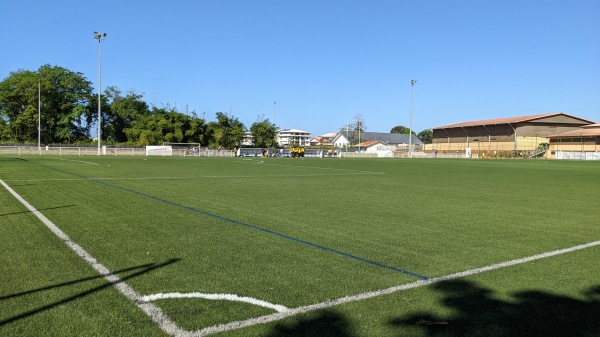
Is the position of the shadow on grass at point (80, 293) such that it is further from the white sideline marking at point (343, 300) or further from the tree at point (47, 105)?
the tree at point (47, 105)

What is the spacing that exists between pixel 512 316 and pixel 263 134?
73999mm

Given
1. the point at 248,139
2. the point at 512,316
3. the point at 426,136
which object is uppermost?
the point at 426,136

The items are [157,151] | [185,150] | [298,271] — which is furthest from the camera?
[185,150]

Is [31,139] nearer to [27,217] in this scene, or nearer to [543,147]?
[27,217]

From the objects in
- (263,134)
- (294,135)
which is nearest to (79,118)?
(263,134)

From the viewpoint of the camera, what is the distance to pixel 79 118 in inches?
2579

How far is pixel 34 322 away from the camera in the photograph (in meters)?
3.36

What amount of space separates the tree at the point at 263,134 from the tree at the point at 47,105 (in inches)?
1050

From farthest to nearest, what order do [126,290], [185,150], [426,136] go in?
[426,136] < [185,150] < [126,290]

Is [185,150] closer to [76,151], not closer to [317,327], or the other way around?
[76,151]

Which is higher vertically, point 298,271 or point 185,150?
point 185,150

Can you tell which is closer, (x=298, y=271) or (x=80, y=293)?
(x=80, y=293)

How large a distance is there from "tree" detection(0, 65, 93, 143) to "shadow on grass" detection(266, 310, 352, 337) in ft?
213

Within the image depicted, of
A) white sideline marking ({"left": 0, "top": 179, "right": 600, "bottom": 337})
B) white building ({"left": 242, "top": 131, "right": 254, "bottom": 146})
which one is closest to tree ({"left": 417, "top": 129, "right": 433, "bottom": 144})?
white building ({"left": 242, "top": 131, "right": 254, "bottom": 146})
